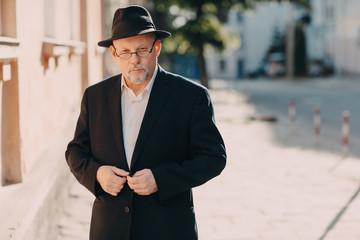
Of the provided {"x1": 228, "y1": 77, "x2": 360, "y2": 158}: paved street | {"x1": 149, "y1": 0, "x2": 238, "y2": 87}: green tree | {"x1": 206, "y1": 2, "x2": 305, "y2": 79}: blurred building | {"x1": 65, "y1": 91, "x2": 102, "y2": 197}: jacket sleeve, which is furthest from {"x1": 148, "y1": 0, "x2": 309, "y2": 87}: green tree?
{"x1": 206, "y1": 2, "x2": 305, "y2": 79}: blurred building

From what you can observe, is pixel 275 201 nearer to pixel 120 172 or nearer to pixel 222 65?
pixel 120 172

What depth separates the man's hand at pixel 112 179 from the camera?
2.43m

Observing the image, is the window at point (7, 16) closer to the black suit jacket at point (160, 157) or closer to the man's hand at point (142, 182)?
the black suit jacket at point (160, 157)

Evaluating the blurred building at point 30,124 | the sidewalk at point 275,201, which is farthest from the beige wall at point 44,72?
the sidewalk at point 275,201

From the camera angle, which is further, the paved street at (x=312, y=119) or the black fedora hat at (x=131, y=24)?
the paved street at (x=312, y=119)

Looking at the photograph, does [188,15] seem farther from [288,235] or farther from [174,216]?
[174,216]

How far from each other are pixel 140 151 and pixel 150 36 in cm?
53

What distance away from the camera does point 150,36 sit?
2549 millimetres

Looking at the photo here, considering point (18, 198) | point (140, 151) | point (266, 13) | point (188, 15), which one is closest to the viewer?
point (140, 151)

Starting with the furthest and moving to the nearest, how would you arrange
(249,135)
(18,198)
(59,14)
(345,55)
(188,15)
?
(345,55)
(188,15)
(249,135)
(59,14)
(18,198)

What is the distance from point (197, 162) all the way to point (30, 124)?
288 cm

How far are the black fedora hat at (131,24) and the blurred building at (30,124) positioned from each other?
1.34 m

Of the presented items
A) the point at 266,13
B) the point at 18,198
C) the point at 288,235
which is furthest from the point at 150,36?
the point at 266,13

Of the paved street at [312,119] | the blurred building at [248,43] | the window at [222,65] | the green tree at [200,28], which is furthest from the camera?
the window at [222,65]
